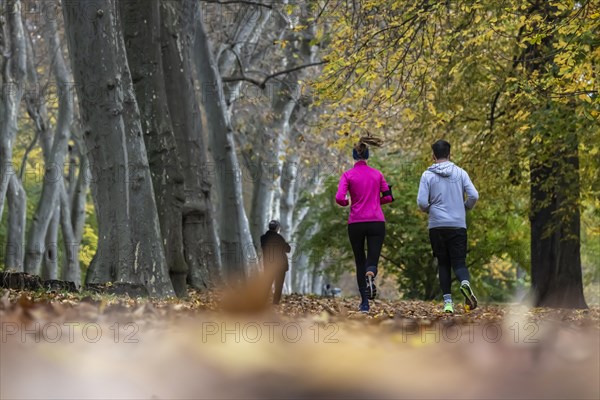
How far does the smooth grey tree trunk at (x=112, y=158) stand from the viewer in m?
12.3

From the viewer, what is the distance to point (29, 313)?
12.9 ft

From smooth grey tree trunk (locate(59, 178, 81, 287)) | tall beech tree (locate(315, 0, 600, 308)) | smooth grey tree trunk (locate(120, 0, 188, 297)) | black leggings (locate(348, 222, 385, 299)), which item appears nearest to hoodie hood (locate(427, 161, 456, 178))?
black leggings (locate(348, 222, 385, 299))

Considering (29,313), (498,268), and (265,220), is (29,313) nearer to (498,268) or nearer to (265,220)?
(265,220)

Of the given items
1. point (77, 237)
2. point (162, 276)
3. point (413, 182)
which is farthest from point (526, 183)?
point (77, 237)

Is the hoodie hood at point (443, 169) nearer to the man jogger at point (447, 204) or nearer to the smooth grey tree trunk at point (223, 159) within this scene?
the man jogger at point (447, 204)

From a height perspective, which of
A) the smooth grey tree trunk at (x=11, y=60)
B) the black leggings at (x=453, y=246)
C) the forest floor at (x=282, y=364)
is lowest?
the forest floor at (x=282, y=364)

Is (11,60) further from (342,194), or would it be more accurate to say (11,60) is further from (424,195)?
(424,195)

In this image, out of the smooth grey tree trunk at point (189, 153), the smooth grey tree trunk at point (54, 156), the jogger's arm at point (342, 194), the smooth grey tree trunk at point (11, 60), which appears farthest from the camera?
the smooth grey tree trunk at point (54, 156)

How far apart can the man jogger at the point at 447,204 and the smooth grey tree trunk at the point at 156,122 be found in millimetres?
5519

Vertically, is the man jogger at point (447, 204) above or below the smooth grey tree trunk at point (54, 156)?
below

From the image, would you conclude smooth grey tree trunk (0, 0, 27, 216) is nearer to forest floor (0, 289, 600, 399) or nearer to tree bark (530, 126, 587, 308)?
tree bark (530, 126, 587, 308)

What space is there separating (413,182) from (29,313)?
25.3 m

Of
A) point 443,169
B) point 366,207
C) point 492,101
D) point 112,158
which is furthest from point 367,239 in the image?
point 492,101

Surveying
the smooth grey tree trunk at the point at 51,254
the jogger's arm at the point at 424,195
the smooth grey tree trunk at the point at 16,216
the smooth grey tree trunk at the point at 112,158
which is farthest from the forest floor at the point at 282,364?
the smooth grey tree trunk at the point at 51,254
